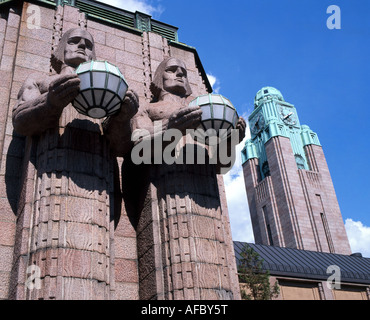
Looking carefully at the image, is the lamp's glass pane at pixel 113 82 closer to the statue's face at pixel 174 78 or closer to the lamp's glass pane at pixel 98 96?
the lamp's glass pane at pixel 98 96

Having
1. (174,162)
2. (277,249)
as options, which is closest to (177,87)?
(174,162)

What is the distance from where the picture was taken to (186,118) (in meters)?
6.35

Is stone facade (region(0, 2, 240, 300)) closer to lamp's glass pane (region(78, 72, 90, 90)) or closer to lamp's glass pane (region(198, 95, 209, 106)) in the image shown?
lamp's glass pane (region(78, 72, 90, 90))

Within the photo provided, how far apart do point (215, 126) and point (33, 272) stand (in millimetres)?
3028

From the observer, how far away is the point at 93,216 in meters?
6.01

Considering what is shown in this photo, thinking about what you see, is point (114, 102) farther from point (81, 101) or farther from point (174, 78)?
point (174, 78)

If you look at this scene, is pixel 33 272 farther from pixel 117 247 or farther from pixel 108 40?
pixel 108 40

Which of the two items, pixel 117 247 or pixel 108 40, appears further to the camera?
pixel 108 40

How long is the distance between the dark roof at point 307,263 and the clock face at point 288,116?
37346 millimetres

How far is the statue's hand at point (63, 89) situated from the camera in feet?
19.1

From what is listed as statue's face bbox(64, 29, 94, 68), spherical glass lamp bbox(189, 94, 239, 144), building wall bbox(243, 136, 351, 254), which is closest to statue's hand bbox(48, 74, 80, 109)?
statue's face bbox(64, 29, 94, 68)

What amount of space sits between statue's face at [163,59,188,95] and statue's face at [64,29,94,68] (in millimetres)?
1346

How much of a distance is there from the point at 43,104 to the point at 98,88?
860mm

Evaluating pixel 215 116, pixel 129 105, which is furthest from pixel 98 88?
pixel 215 116
